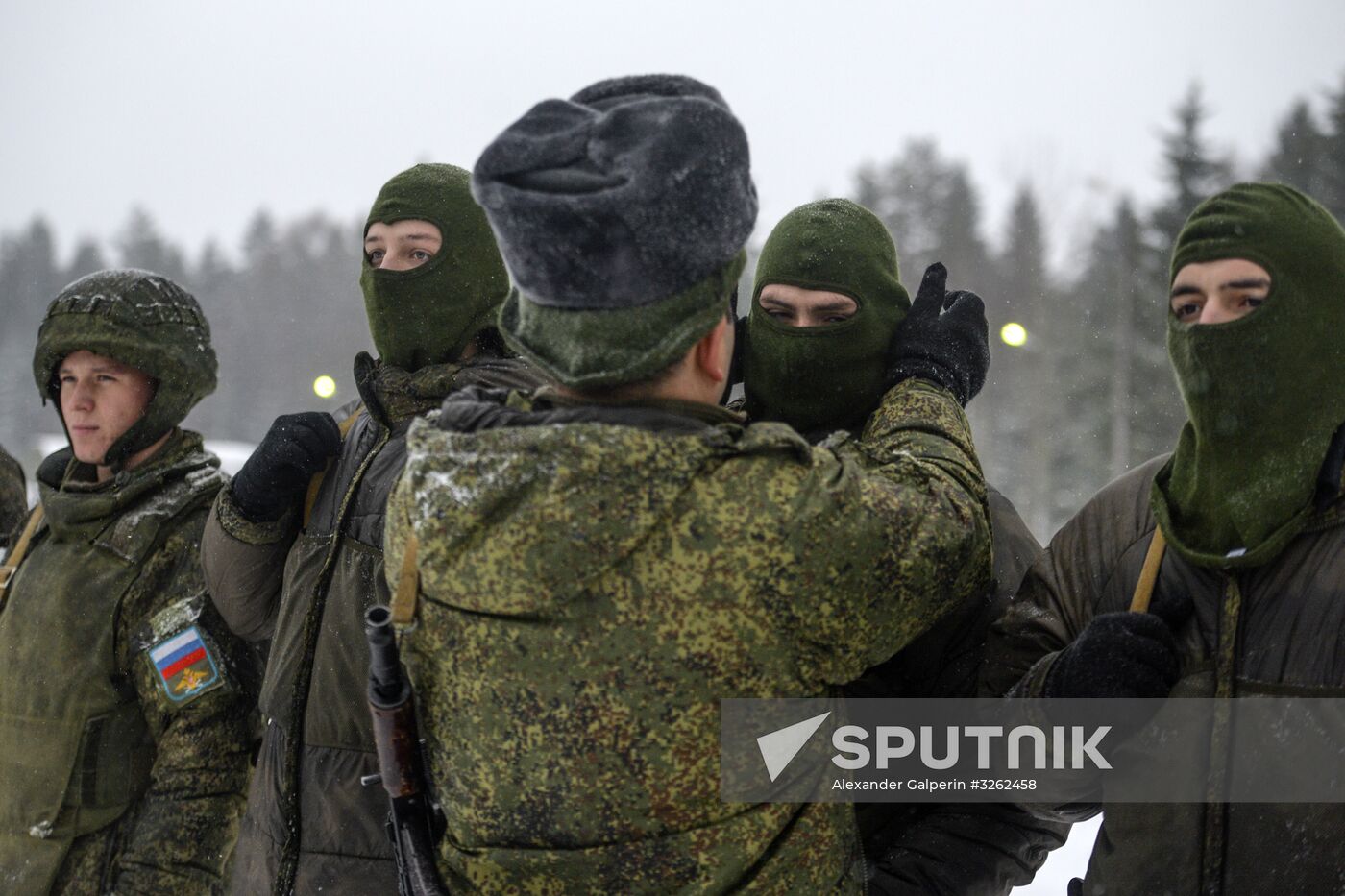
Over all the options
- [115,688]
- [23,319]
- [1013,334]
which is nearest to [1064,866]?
[1013,334]

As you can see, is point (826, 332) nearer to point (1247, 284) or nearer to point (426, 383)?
point (1247, 284)

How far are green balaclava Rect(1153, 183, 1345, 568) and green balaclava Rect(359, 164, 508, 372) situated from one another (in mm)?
1791

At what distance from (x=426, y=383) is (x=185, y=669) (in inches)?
46.7

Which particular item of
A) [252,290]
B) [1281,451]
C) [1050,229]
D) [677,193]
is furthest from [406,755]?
[252,290]

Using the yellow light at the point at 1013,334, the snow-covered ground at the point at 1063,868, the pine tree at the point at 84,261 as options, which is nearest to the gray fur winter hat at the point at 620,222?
the yellow light at the point at 1013,334

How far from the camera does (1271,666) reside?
1.91m

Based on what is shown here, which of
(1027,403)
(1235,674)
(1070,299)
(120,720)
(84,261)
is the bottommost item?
(1027,403)

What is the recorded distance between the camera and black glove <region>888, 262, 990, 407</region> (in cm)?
238

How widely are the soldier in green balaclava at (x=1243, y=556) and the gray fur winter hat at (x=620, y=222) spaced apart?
87cm

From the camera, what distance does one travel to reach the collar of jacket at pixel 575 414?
1.83m

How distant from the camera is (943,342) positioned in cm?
242

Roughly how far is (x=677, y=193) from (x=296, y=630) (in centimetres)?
161

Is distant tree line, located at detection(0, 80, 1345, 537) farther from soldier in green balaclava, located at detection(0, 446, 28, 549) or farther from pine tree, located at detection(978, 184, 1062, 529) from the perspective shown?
soldier in green balaclava, located at detection(0, 446, 28, 549)

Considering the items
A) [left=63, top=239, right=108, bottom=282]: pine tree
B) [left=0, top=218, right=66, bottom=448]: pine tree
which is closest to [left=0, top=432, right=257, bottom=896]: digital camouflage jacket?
[left=0, top=218, right=66, bottom=448]: pine tree
